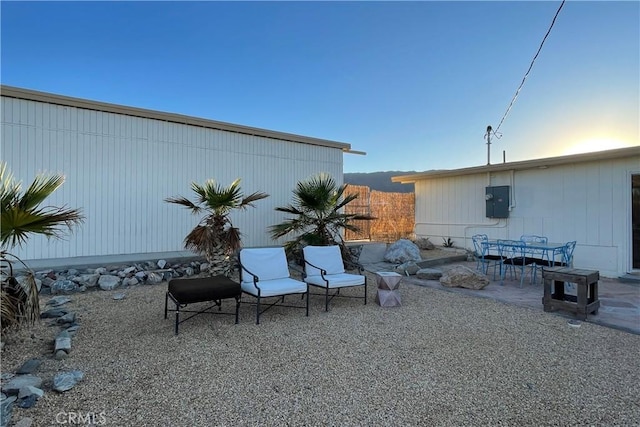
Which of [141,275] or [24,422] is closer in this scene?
[24,422]

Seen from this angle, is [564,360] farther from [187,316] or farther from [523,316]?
[187,316]

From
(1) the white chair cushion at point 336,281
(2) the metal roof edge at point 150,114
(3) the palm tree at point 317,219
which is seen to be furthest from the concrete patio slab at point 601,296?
(2) the metal roof edge at point 150,114

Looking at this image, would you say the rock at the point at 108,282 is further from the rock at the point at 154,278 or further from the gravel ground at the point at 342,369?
the gravel ground at the point at 342,369

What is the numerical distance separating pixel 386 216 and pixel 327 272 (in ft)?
21.7

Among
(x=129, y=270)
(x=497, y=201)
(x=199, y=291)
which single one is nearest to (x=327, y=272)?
(x=199, y=291)

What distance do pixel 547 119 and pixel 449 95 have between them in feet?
8.38

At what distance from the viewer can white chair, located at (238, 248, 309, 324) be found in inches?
166

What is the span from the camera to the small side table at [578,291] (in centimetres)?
413

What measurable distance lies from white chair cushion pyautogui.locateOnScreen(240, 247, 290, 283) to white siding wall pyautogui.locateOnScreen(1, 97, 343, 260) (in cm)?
343

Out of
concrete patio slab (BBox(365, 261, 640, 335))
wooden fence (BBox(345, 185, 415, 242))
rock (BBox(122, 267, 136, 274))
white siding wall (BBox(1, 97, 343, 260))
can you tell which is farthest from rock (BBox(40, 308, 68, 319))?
wooden fence (BBox(345, 185, 415, 242))

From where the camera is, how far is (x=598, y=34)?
21.1ft

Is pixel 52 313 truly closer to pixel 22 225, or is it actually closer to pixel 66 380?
pixel 22 225

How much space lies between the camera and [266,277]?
15.5ft

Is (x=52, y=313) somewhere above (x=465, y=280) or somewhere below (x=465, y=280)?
below
